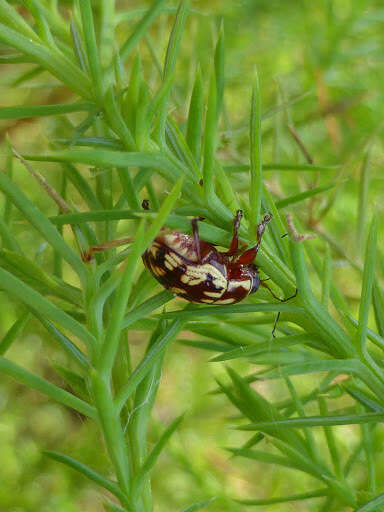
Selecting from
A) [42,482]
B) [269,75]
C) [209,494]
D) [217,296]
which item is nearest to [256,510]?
[209,494]

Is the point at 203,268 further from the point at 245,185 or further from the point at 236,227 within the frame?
the point at 245,185

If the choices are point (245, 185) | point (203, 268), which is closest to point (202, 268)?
point (203, 268)

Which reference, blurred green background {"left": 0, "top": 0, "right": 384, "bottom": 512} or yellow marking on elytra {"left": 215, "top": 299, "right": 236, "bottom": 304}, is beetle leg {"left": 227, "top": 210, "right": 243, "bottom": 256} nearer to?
yellow marking on elytra {"left": 215, "top": 299, "right": 236, "bottom": 304}

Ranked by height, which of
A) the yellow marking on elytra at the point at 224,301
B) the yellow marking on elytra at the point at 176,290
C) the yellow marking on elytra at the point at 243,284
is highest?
the yellow marking on elytra at the point at 243,284

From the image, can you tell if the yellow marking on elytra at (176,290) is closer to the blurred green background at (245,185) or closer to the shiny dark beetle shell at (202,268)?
the shiny dark beetle shell at (202,268)

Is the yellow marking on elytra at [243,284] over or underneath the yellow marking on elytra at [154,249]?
over

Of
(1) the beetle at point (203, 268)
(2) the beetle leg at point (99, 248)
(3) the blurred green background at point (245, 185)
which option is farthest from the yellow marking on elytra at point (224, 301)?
(3) the blurred green background at point (245, 185)

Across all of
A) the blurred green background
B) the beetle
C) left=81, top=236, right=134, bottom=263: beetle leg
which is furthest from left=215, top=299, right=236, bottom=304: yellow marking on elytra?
the blurred green background
